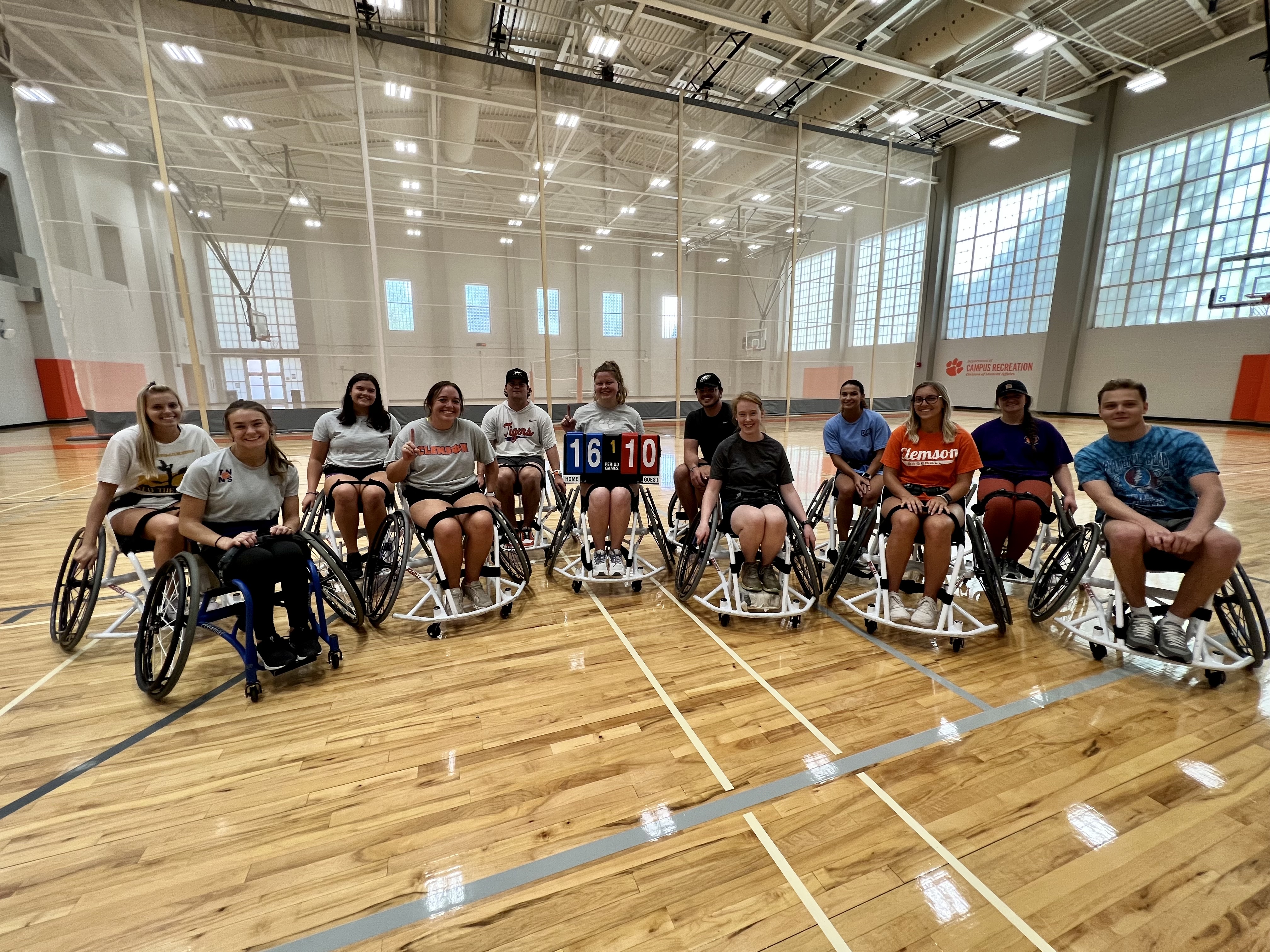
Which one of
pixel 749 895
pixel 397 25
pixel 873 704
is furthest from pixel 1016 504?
pixel 397 25

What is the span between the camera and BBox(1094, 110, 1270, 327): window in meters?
10.6

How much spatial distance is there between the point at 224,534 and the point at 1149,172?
1835cm

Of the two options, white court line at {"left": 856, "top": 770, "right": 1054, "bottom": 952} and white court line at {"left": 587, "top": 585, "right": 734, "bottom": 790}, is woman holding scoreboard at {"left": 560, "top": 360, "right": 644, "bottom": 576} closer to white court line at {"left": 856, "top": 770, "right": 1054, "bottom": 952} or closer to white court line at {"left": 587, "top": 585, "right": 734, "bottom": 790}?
white court line at {"left": 587, "top": 585, "right": 734, "bottom": 790}

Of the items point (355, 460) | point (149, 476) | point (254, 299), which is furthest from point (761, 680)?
point (254, 299)

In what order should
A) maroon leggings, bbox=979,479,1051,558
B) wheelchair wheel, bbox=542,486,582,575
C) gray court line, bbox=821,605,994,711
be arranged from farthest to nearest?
1. wheelchair wheel, bbox=542,486,582,575
2. maroon leggings, bbox=979,479,1051,558
3. gray court line, bbox=821,605,994,711

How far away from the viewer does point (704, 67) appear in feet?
30.5

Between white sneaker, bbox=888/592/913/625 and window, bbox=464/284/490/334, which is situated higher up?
window, bbox=464/284/490/334

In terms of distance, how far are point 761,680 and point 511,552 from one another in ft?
5.84

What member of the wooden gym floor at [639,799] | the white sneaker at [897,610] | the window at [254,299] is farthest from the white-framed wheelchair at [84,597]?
the window at [254,299]

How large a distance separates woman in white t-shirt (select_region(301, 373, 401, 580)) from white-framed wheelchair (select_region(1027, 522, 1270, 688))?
11.6 feet

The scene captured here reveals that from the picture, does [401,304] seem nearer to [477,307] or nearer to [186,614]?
[477,307]

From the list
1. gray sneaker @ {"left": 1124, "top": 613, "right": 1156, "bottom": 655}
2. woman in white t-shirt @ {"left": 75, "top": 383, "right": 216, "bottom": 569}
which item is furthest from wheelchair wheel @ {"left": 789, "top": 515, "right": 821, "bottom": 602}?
woman in white t-shirt @ {"left": 75, "top": 383, "right": 216, "bottom": 569}

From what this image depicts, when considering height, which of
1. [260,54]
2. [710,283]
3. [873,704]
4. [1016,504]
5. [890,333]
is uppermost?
[260,54]

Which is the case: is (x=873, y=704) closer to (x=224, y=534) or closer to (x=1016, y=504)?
(x=1016, y=504)
